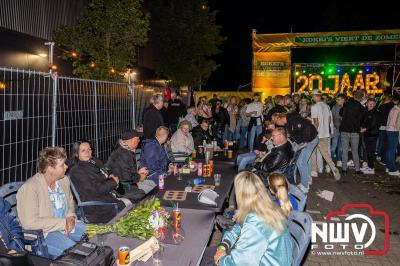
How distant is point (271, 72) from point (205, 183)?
1402cm

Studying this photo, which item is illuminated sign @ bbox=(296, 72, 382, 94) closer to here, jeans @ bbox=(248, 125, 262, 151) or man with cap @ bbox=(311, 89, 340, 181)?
jeans @ bbox=(248, 125, 262, 151)

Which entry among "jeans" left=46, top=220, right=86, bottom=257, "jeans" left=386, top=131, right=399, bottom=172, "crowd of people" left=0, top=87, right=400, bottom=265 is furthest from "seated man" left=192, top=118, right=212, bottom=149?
"jeans" left=46, top=220, right=86, bottom=257

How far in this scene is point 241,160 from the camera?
773 centimetres

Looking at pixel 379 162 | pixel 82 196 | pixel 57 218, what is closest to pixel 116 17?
pixel 82 196

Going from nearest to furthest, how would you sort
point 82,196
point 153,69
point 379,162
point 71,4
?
point 82,196 → point 379,162 → point 71,4 → point 153,69

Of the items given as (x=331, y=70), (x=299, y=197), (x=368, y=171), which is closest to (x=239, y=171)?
(x=299, y=197)

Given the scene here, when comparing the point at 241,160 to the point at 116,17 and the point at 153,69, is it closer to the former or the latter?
the point at 116,17

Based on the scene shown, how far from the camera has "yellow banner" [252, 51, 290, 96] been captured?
1792cm

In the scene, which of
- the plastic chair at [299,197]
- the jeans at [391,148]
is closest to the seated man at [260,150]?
the plastic chair at [299,197]

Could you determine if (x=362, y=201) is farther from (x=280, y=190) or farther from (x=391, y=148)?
(x=280, y=190)

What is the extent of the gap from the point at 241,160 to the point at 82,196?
3990mm

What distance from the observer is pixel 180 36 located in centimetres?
2352

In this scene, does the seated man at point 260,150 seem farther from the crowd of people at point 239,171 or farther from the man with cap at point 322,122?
the man with cap at point 322,122

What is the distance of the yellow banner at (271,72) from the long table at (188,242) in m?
15.1
